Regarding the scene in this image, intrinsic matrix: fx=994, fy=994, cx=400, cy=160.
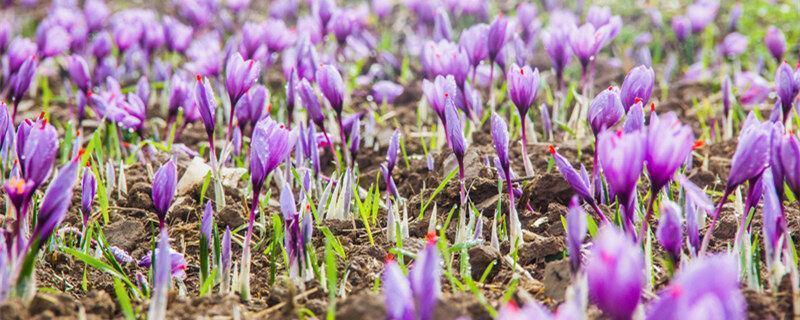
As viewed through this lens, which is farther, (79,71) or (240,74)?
(79,71)

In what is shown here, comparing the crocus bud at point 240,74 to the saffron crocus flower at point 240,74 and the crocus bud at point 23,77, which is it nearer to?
the saffron crocus flower at point 240,74

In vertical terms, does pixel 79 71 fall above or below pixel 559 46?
above

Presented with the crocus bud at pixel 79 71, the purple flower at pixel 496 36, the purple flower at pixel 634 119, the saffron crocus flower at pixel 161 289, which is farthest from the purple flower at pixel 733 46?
the saffron crocus flower at pixel 161 289

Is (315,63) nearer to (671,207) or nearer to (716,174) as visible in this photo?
(716,174)

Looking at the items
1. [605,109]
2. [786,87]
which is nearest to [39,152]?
[605,109]

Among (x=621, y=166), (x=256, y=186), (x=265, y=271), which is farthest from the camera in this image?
(x=265, y=271)

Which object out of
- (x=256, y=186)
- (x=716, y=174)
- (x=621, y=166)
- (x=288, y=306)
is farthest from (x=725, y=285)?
(x=716, y=174)

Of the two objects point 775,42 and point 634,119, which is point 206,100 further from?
point 775,42
